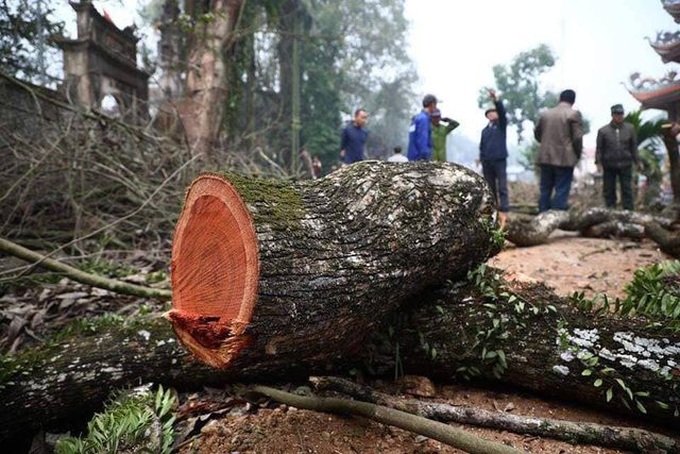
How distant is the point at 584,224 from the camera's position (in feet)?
17.7

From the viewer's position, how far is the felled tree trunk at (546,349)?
1.82m

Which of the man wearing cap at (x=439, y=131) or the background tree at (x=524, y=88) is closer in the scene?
the man wearing cap at (x=439, y=131)

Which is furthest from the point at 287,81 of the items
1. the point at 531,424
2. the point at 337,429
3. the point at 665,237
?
the point at 531,424

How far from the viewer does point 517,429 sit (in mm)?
1770

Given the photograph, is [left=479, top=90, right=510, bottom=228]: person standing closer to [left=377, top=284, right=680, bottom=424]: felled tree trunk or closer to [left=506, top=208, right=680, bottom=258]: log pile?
[left=506, top=208, right=680, bottom=258]: log pile

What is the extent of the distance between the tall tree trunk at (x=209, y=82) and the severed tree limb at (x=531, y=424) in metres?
6.03

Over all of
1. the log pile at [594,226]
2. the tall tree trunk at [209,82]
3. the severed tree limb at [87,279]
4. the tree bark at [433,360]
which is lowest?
the tree bark at [433,360]

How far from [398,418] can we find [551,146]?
16.9ft

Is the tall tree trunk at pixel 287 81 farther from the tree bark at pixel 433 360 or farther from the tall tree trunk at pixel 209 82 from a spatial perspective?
the tree bark at pixel 433 360

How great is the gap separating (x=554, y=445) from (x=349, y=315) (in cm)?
102

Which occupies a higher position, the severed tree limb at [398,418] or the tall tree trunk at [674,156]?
the tall tree trunk at [674,156]

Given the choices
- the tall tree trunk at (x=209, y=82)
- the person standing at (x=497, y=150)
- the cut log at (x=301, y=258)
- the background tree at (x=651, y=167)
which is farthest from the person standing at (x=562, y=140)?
the tall tree trunk at (x=209, y=82)

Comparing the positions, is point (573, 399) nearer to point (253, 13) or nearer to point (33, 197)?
point (33, 197)

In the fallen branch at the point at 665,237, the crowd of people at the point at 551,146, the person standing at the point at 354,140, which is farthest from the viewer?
the person standing at the point at 354,140
